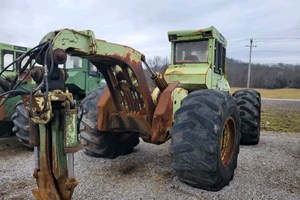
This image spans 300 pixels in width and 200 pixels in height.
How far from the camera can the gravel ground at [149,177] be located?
12.4 ft

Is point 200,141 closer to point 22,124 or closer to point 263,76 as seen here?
point 22,124

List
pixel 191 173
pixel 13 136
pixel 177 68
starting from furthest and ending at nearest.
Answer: pixel 13 136 < pixel 177 68 < pixel 191 173

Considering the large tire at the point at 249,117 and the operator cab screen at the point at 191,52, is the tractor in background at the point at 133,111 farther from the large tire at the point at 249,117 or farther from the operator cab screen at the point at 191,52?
the large tire at the point at 249,117

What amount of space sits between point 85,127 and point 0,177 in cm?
145

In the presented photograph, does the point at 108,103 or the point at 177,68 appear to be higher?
the point at 177,68

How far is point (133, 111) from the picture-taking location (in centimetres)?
429

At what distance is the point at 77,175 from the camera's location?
445 cm

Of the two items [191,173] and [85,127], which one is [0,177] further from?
[191,173]

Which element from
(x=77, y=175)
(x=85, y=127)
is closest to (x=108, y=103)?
(x=85, y=127)

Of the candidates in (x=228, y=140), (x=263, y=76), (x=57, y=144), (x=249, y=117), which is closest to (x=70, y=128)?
(x=57, y=144)

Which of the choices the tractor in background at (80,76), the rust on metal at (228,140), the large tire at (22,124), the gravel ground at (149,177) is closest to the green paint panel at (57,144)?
the gravel ground at (149,177)

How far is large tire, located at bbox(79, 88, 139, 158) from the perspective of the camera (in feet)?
15.9

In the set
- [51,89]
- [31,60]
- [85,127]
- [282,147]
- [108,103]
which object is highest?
[31,60]

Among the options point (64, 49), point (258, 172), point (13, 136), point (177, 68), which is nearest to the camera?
point (64, 49)
